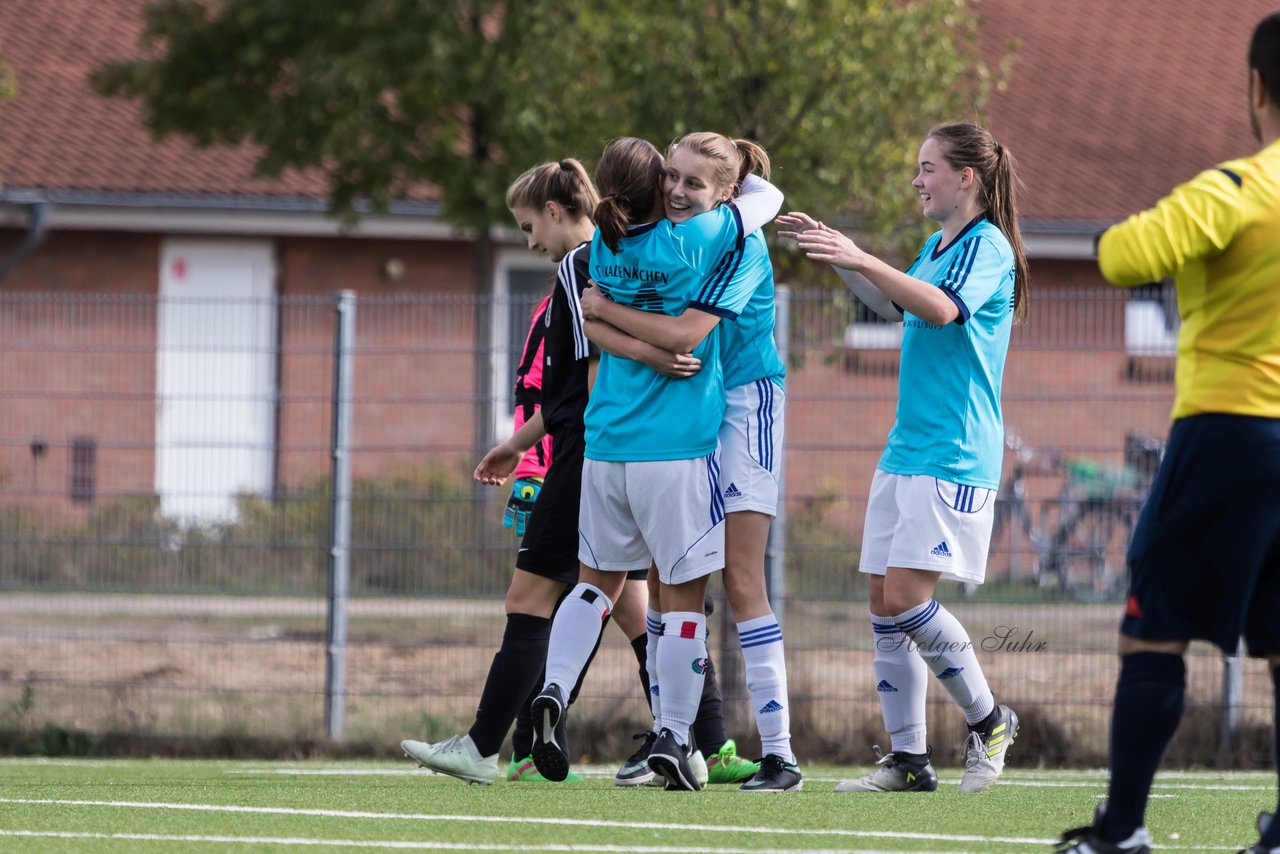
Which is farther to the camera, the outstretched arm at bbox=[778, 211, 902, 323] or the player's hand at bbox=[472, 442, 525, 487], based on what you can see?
the player's hand at bbox=[472, 442, 525, 487]

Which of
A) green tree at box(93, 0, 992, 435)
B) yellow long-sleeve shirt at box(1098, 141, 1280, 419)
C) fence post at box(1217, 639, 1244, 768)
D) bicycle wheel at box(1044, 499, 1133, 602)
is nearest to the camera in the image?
yellow long-sleeve shirt at box(1098, 141, 1280, 419)

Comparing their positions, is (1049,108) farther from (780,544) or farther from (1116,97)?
(780,544)

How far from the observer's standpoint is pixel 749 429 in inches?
221

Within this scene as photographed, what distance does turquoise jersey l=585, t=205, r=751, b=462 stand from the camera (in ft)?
17.6

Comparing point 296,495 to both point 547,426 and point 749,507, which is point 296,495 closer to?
point 547,426

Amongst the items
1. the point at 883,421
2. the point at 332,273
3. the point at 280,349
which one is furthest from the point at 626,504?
the point at 332,273

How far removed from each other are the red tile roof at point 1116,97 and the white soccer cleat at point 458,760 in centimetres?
1632

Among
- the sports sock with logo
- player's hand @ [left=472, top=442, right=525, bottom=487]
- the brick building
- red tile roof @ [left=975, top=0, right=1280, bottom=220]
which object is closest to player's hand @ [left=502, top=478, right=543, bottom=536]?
player's hand @ [left=472, top=442, right=525, bottom=487]

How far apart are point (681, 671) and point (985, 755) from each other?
0.99m

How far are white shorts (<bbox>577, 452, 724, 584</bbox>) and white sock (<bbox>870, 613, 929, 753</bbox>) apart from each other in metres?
0.64

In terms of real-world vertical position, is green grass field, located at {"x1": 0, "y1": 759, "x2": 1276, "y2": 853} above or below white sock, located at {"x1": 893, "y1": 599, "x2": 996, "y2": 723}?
→ below

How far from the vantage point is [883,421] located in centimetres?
884

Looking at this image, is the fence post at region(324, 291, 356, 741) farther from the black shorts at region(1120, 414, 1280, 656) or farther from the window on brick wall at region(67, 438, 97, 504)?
the black shorts at region(1120, 414, 1280, 656)

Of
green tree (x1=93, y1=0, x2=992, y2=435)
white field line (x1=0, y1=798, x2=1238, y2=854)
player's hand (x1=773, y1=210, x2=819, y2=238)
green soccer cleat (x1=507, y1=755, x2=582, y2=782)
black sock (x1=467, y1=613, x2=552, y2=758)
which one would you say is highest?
green tree (x1=93, y1=0, x2=992, y2=435)
